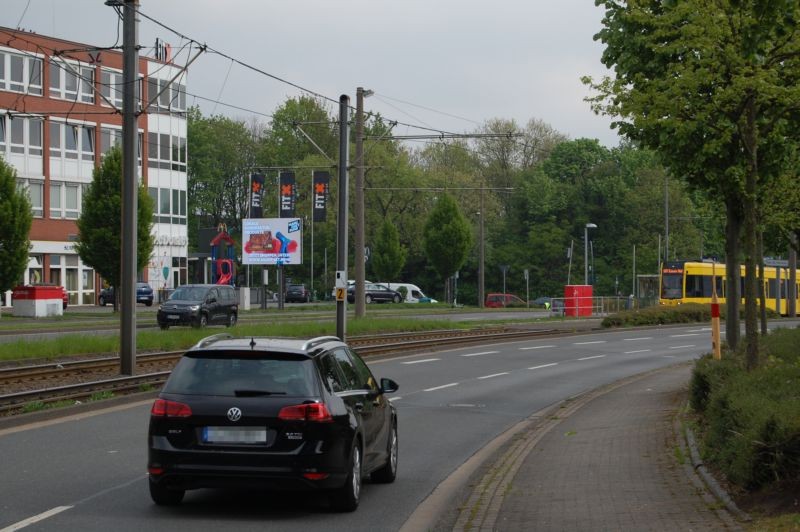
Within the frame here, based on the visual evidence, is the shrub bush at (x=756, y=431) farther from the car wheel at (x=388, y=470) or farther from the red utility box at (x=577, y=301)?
the red utility box at (x=577, y=301)

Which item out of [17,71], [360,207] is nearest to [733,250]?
[360,207]

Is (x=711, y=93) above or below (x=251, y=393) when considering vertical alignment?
above

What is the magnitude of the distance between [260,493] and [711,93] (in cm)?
786

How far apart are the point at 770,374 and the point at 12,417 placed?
9.93 m

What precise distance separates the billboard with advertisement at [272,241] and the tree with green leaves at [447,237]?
17795 millimetres

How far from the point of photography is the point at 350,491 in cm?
929

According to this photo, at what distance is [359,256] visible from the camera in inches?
1580

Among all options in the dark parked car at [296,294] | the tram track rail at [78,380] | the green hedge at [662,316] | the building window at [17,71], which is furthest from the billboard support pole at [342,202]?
the dark parked car at [296,294]

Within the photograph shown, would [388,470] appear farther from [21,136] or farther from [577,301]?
[21,136]

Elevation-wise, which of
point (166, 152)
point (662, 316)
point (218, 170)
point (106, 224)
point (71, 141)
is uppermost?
point (218, 170)

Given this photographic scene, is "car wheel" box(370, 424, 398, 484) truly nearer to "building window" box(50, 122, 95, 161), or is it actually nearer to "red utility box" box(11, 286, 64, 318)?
"red utility box" box(11, 286, 64, 318)

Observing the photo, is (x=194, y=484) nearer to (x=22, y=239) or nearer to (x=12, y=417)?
(x=12, y=417)

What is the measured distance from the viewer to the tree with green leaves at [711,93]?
42.6ft

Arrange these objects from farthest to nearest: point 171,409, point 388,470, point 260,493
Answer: point 388,470
point 260,493
point 171,409
